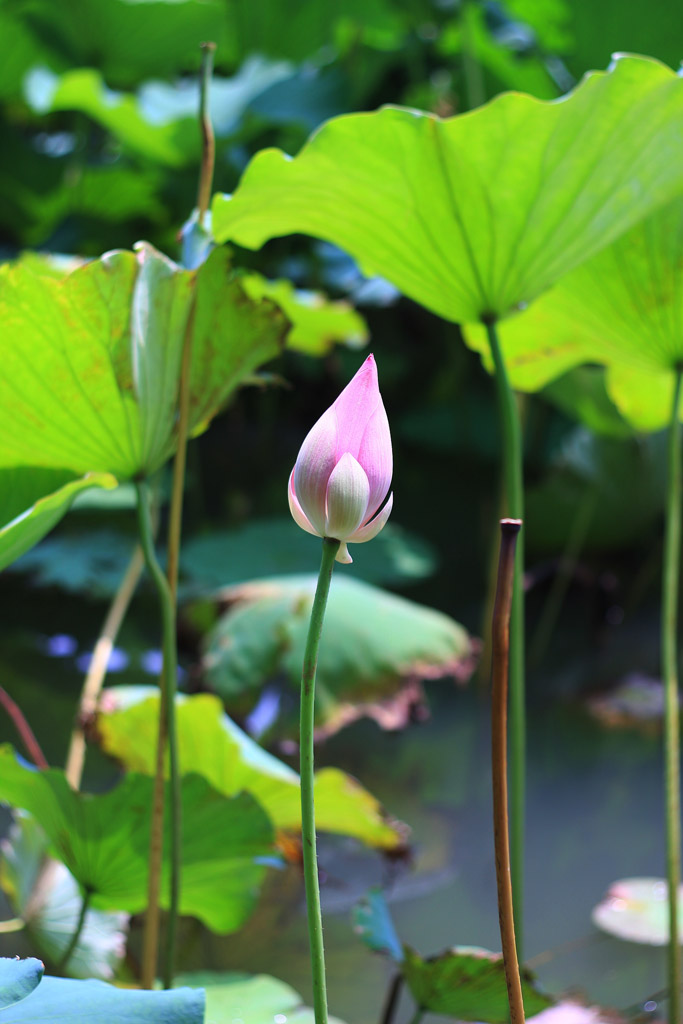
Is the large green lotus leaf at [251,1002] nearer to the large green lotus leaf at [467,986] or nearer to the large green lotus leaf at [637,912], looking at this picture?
the large green lotus leaf at [467,986]

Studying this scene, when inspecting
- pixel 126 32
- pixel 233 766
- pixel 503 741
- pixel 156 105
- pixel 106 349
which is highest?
pixel 126 32

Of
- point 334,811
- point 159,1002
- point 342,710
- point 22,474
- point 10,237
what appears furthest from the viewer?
point 10,237

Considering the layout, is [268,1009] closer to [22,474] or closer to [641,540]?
[22,474]

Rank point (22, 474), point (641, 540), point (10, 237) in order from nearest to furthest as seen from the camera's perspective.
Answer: point (22, 474) → point (641, 540) → point (10, 237)

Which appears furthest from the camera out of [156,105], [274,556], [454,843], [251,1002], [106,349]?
[156,105]

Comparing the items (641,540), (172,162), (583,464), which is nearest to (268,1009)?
(583,464)

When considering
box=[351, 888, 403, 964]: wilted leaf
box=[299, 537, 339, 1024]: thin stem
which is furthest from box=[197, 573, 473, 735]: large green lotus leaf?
box=[299, 537, 339, 1024]: thin stem

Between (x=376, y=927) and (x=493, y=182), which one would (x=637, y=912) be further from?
(x=493, y=182)

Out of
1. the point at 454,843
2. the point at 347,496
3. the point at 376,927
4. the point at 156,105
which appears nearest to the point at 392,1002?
the point at 376,927
